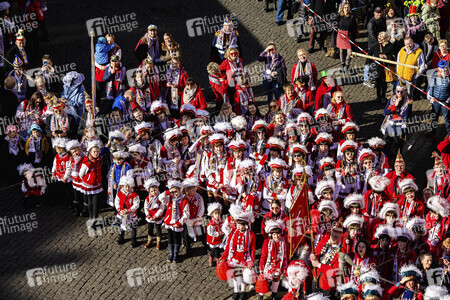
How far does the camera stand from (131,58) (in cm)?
2250

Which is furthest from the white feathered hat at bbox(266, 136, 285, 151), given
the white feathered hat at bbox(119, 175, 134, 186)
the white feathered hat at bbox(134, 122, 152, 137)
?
the white feathered hat at bbox(119, 175, 134, 186)

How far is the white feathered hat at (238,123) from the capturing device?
1709 cm

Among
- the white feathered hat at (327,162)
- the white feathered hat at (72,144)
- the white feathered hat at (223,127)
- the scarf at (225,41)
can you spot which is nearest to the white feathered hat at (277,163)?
the white feathered hat at (327,162)

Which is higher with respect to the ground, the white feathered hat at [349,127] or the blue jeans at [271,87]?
the blue jeans at [271,87]

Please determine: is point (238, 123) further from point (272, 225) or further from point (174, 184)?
point (272, 225)

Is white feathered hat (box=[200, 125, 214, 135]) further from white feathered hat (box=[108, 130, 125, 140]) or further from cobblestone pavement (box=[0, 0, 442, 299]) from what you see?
cobblestone pavement (box=[0, 0, 442, 299])

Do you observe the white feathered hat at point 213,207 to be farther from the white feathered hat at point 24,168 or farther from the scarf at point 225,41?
the scarf at point 225,41

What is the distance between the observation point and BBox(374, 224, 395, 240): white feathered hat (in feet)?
46.4

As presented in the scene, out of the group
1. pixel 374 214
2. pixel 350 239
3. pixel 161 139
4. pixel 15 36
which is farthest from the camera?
pixel 15 36

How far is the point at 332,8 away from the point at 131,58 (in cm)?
523

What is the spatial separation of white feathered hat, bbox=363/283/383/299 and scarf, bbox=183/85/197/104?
6.90 metres

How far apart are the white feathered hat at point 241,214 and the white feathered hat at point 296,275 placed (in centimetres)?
110

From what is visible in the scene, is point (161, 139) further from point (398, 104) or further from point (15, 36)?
point (15, 36)

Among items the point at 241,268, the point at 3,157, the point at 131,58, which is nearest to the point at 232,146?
the point at 241,268
